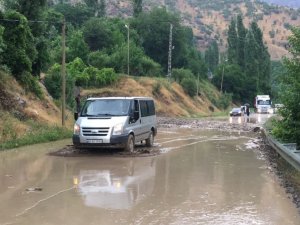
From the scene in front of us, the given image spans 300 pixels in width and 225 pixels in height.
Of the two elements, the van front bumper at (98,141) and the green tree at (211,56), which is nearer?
the van front bumper at (98,141)

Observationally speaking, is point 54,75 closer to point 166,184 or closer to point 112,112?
point 112,112

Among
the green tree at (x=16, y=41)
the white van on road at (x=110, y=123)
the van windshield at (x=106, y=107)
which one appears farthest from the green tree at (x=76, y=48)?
the van windshield at (x=106, y=107)

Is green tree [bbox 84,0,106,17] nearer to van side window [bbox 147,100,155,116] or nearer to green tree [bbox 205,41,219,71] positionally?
green tree [bbox 205,41,219,71]

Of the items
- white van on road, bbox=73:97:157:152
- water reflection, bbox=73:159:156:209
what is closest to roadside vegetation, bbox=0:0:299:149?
white van on road, bbox=73:97:157:152

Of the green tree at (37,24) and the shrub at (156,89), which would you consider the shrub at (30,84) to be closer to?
the green tree at (37,24)

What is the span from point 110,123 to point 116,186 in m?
6.28

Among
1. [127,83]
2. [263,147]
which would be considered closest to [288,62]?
[263,147]

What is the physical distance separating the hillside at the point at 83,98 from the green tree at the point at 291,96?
11681 millimetres

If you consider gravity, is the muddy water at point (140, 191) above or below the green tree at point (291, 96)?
below

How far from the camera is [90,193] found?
10531 mm

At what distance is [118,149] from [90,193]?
8506 mm

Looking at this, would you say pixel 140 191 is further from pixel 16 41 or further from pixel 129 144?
pixel 16 41

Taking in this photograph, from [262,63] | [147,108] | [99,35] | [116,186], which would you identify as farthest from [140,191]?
[262,63]

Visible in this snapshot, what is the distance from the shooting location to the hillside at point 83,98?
26425 millimetres
